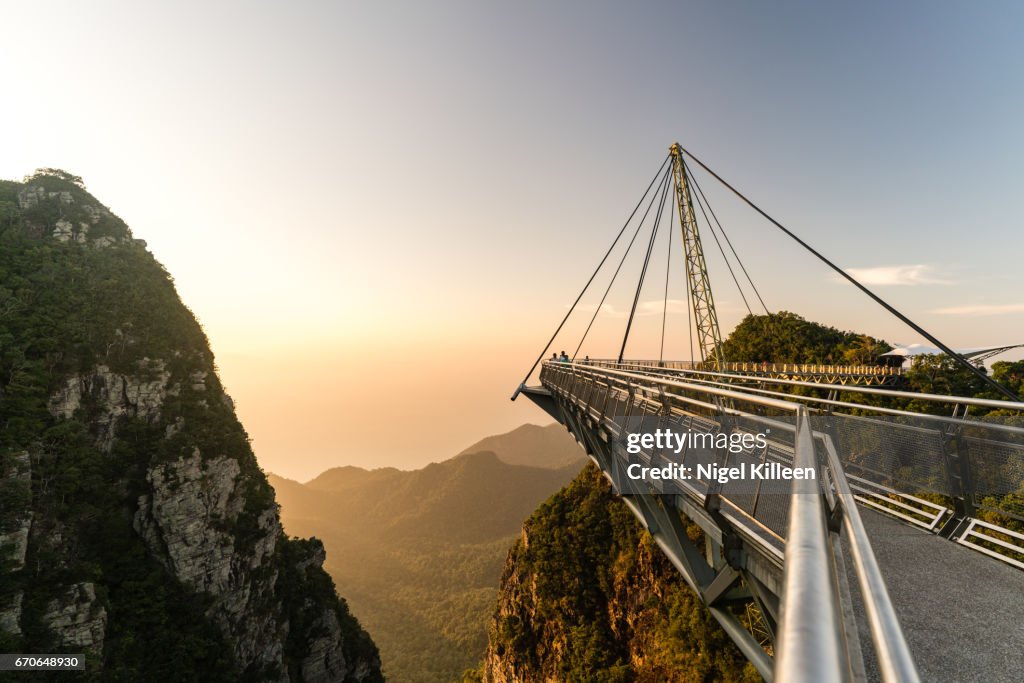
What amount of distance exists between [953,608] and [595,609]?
3888 centimetres

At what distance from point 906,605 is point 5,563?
43.7 metres

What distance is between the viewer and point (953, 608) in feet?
12.5

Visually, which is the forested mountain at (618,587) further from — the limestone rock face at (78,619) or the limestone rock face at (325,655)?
the limestone rock face at (78,619)

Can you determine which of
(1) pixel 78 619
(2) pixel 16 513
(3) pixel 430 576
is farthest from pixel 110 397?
(3) pixel 430 576

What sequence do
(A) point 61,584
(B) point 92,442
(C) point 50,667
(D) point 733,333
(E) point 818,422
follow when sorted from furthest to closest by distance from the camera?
(D) point 733,333 < (B) point 92,442 < (A) point 61,584 < (C) point 50,667 < (E) point 818,422

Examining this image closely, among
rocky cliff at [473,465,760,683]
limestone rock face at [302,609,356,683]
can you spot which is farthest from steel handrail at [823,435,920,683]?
limestone rock face at [302,609,356,683]

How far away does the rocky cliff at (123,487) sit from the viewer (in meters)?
28.2

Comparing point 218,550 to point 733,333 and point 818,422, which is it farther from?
point 733,333

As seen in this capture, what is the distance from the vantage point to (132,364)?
38094mm

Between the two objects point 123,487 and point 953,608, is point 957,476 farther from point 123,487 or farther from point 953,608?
point 123,487

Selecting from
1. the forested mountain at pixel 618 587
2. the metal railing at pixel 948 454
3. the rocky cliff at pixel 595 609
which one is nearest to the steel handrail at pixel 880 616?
the metal railing at pixel 948 454

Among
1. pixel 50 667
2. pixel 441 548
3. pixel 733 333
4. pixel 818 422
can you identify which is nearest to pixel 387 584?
pixel 441 548

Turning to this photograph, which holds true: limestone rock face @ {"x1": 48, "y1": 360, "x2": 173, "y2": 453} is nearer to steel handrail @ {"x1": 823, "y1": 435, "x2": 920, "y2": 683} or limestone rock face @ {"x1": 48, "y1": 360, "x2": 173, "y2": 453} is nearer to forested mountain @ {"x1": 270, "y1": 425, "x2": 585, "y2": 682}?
steel handrail @ {"x1": 823, "y1": 435, "x2": 920, "y2": 683}

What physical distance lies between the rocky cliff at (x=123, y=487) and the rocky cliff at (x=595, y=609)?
2440cm
